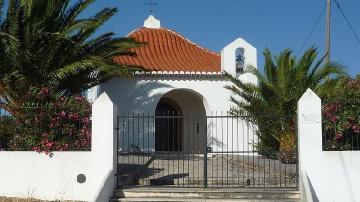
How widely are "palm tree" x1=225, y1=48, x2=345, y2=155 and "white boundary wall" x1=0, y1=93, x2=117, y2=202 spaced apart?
253 inches

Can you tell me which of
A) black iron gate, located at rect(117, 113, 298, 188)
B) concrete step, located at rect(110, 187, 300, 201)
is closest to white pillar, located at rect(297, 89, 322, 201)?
black iron gate, located at rect(117, 113, 298, 188)

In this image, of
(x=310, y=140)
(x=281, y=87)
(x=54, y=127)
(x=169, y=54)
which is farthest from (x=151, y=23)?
(x=310, y=140)

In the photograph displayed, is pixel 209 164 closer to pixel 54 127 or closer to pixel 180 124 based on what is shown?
pixel 54 127

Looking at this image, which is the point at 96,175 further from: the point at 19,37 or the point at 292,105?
the point at 292,105

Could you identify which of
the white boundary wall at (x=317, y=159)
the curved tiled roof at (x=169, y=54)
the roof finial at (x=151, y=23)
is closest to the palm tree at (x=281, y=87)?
the curved tiled roof at (x=169, y=54)

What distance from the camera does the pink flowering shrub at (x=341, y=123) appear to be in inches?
524

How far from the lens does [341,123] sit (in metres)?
13.3

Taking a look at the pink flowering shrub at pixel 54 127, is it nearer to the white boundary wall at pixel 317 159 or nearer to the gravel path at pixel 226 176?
the gravel path at pixel 226 176

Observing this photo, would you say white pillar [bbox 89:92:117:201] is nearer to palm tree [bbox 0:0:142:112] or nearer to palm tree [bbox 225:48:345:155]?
palm tree [bbox 0:0:142:112]

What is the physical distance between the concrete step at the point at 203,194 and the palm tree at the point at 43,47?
3754 mm

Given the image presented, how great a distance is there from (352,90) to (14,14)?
359 inches

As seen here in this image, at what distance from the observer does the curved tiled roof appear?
21.7 m

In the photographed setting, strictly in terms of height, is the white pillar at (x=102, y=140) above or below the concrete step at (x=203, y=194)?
above

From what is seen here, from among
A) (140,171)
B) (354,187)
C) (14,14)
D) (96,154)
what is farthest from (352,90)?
(14,14)
